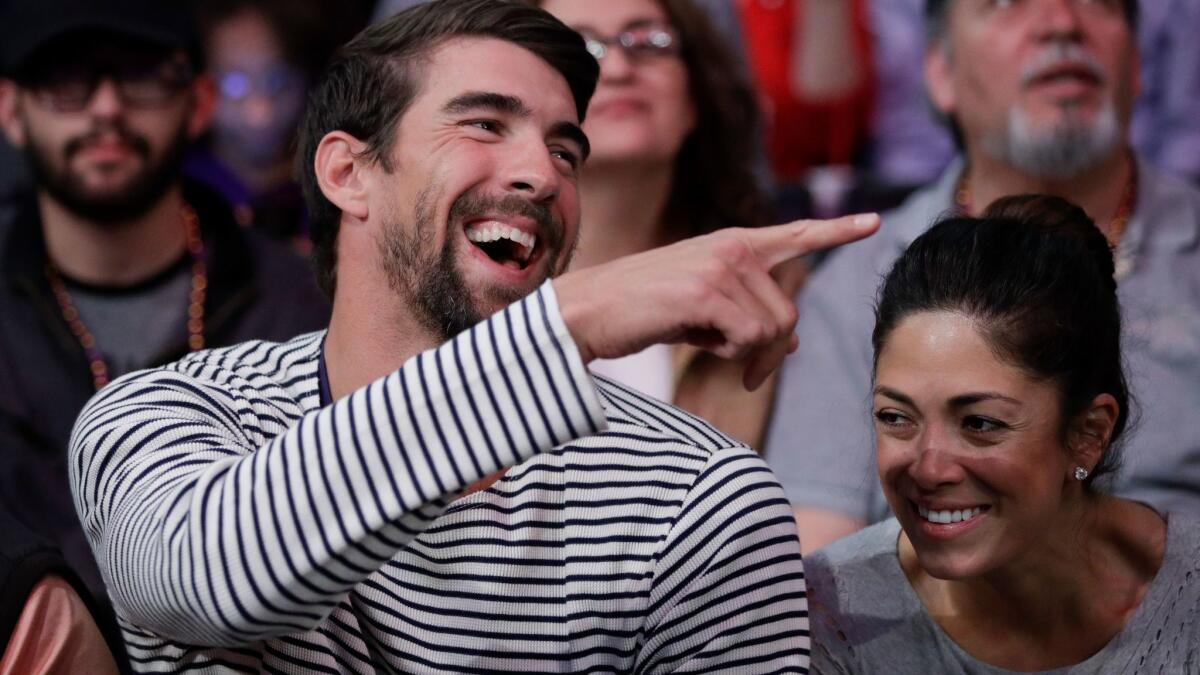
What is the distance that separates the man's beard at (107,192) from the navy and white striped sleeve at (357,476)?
5.67ft

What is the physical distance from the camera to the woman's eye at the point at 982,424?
1868 millimetres

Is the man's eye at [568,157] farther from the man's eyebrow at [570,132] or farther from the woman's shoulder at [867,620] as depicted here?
the woman's shoulder at [867,620]

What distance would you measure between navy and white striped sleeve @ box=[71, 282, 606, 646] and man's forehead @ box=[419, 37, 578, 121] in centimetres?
57

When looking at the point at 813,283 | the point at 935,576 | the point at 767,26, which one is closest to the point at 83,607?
the point at 935,576

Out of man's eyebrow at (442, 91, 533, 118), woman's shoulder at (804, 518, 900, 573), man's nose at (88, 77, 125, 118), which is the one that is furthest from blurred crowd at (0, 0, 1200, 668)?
man's eyebrow at (442, 91, 533, 118)

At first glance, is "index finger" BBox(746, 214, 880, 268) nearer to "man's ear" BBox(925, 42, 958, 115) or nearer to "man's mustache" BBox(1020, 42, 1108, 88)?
"man's mustache" BBox(1020, 42, 1108, 88)

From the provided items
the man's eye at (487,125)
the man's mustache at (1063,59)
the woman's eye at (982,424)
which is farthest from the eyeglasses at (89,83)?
the woman's eye at (982,424)

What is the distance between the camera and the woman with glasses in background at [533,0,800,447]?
2.75 m

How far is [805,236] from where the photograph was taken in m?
1.35

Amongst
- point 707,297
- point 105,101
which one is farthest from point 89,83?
point 707,297

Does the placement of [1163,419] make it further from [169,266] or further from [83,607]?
[169,266]

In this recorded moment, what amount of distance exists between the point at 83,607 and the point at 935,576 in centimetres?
97

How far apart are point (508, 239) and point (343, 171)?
0.85 feet

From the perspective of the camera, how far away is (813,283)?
2.76 m
